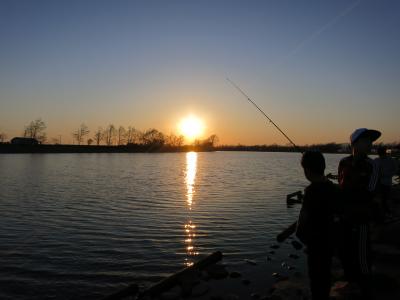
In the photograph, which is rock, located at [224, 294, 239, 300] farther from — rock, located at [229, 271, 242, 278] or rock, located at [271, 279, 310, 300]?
rock, located at [229, 271, 242, 278]

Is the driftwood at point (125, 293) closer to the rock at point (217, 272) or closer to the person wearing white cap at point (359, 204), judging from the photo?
the rock at point (217, 272)

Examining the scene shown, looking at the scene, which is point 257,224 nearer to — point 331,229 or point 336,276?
point 336,276

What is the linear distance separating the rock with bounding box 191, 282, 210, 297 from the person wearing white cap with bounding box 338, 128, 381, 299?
3866 millimetres

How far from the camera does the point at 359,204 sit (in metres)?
5.81

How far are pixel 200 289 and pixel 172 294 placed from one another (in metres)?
0.70

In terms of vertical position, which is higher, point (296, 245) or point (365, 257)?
point (365, 257)

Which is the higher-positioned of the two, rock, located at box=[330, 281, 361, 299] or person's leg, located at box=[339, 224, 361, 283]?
person's leg, located at box=[339, 224, 361, 283]

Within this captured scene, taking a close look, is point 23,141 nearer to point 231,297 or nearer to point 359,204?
point 231,297

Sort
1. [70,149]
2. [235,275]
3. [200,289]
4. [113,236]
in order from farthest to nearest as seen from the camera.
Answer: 1. [70,149]
2. [113,236]
3. [235,275]
4. [200,289]

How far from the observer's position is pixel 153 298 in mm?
8477

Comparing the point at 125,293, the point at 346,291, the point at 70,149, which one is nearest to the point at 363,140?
the point at 346,291

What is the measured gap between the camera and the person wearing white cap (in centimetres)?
578

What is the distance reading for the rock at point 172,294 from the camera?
8504 millimetres

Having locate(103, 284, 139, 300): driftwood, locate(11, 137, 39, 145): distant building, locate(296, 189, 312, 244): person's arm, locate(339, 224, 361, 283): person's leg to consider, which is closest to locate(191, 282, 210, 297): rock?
locate(103, 284, 139, 300): driftwood
